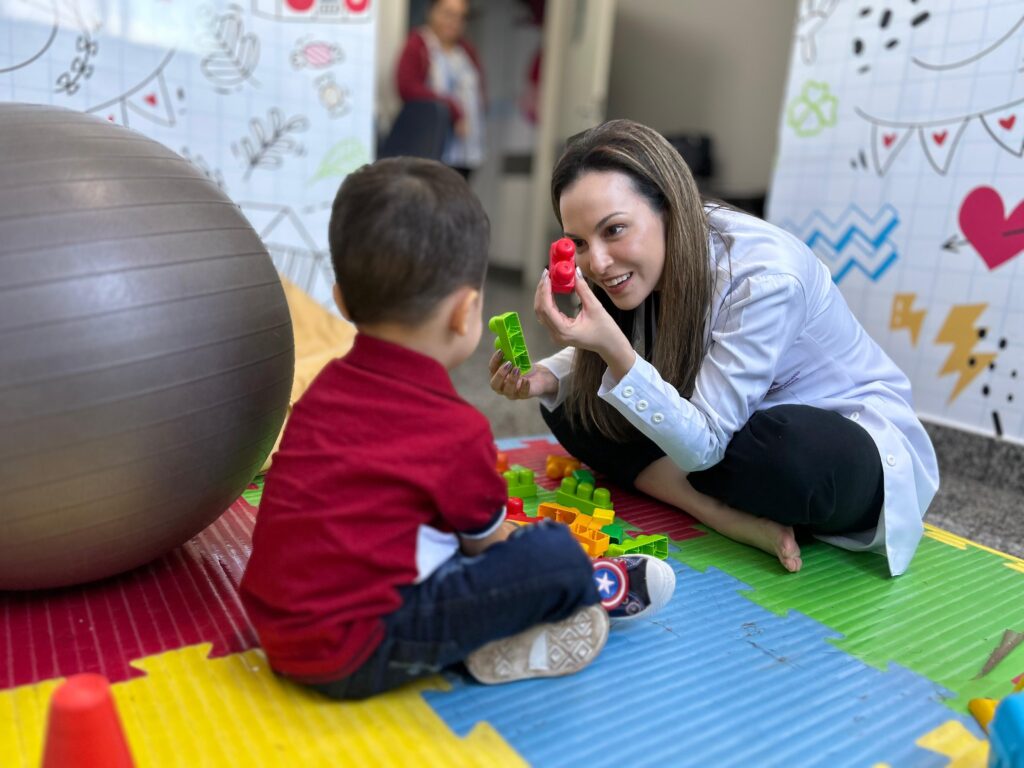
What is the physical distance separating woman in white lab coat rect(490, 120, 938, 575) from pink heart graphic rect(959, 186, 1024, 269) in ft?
2.15

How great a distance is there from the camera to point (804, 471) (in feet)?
3.76

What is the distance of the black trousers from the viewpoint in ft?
3.77

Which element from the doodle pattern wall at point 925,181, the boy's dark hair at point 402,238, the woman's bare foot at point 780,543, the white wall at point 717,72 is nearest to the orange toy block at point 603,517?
the woman's bare foot at point 780,543

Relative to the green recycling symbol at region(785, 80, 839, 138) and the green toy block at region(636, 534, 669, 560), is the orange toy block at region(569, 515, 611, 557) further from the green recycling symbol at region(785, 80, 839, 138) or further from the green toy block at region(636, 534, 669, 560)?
the green recycling symbol at region(785, 80, 839, 138)

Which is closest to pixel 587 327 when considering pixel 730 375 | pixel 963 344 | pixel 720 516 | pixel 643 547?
pixel 730 375

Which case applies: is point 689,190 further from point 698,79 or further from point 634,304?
point 698,79

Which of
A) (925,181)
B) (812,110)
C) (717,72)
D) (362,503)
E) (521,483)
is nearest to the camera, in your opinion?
(362,503)

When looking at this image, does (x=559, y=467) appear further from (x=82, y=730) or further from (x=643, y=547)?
(x=82, y=730)

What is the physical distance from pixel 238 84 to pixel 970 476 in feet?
6.94

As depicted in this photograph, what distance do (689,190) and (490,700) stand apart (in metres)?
0.78

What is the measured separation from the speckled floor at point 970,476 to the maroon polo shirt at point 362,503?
1.18 metres

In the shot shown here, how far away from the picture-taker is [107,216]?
0.85 m

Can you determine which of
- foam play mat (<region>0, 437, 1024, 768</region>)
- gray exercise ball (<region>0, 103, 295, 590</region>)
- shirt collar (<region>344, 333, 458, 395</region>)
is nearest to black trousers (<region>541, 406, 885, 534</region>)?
foam play mat (<region>0, 437, 1024, 768</region>)

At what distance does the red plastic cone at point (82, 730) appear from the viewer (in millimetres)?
589
